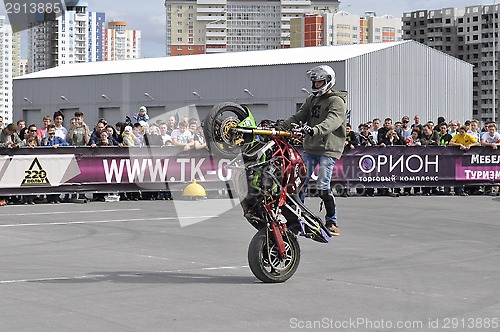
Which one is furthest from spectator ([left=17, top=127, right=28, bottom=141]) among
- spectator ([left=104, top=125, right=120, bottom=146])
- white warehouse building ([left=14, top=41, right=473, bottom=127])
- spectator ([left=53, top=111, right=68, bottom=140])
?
white warehouse building ([left=14, top=41, right=473, bottom=127])

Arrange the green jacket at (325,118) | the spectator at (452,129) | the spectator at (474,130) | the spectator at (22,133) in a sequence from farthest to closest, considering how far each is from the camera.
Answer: the spectator at (452,129) < the spectator at (474,130) < the spectator at (22,133) < the green jacket at (325,118)

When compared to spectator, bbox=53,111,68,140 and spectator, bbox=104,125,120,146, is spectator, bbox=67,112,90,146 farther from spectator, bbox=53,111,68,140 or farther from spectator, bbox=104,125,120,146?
spectator, bbox=104,125,120,146

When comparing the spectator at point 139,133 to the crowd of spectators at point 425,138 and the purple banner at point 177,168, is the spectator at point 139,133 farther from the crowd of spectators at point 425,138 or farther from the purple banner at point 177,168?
the crowd of spectators at point 425,138

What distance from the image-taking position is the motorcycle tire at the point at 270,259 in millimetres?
9344

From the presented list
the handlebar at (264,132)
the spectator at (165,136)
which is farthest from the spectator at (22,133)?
the handlebar at (264,132)

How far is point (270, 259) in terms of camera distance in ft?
31.0

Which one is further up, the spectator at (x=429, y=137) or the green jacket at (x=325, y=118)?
the green jacket at (x=325, y=118)

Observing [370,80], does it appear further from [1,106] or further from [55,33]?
[55,33]

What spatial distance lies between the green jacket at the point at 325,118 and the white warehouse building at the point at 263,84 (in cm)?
3874

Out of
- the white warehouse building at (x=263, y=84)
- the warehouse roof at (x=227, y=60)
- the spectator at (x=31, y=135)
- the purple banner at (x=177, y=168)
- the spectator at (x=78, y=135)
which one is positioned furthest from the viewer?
the warehouse roof at (x=227, y=60)

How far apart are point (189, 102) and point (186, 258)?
148 feet

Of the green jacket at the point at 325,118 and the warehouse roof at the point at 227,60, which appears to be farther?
the warehouse roof at the point at 227,60

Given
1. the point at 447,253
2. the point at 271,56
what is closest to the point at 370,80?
the point at 271,56

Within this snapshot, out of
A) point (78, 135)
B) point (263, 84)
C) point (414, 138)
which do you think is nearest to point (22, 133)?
point (78, 135)
